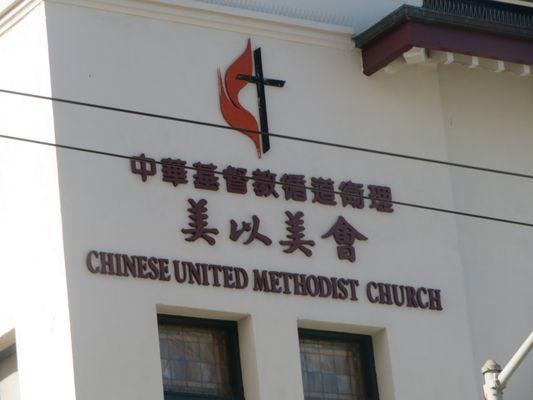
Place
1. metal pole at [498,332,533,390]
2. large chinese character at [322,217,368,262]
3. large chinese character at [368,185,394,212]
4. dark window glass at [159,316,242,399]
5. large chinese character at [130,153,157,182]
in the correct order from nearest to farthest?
metal pole at [498,332,533,390] < dark window glass at [159,316,242,399] < large chinese character at [130,153,157,182] < large chinese character at [322,217,368,262] < large chinese character at [368,185,394,212]

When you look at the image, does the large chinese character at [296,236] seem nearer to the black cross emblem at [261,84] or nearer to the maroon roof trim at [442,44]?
the black cross emblem at [261,84]

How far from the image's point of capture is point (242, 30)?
2347cm

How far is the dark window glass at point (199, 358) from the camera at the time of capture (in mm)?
21859

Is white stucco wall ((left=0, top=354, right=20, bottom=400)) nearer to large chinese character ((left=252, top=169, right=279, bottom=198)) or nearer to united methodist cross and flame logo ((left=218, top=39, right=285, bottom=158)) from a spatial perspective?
large chinese character ((left=252, top=169, right=279, bottom=198))

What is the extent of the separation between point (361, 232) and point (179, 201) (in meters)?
2.39

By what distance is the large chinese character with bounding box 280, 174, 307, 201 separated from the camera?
23.0m

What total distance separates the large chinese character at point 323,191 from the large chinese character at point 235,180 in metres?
0.91

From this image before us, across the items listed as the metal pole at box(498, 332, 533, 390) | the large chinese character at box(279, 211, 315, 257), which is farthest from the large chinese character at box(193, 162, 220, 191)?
the metal pole at box(498, 332, 533, 390)

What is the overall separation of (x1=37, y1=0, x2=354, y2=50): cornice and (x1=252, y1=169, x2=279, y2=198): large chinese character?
1781 millimetres

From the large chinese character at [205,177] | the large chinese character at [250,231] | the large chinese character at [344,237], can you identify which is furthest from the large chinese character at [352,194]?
the large chinese character at [205,177]

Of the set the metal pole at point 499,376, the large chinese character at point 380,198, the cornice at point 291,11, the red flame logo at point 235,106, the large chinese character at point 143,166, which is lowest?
the metal pole at point 499,376

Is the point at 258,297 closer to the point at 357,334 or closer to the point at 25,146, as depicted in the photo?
the point at 357,334

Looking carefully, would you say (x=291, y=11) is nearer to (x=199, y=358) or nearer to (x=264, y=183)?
(x=264, y=183)

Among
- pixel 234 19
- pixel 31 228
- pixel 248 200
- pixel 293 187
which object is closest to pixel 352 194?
pixel 293 187
